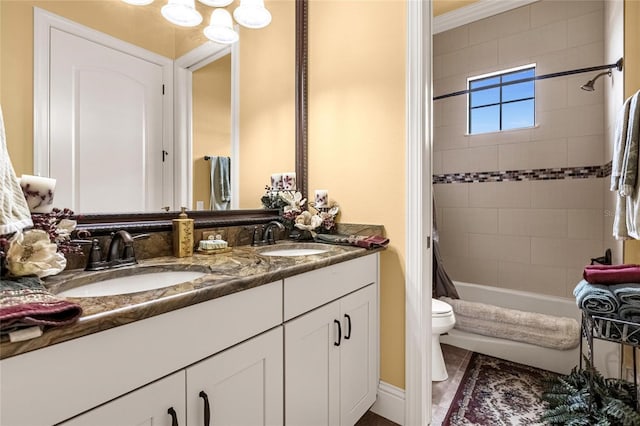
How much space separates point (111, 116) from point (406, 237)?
1355 millimetres

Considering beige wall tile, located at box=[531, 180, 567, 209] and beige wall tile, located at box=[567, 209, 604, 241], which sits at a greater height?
beige wall tile, located at box=[531, 180, 567, 209]

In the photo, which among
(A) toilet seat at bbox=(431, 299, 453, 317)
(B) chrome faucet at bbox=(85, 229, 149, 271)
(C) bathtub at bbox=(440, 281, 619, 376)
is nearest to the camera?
(B) chrome faucet at bbox=(85, 229, 149, 271)

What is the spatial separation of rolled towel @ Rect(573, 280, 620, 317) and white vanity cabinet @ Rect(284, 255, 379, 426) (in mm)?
936

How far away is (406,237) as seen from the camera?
155 centimetres

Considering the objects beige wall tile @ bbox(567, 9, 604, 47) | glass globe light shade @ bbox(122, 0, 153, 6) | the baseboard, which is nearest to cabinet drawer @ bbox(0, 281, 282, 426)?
the baseboard

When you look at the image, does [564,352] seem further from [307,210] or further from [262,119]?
[262,119]

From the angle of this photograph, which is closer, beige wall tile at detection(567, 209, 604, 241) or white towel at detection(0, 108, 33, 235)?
white towel at detection(0, 108, 33, 235)

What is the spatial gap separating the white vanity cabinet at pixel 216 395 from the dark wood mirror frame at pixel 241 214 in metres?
0.65

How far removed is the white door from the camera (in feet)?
3.44

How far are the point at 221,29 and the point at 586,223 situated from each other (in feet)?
9.73

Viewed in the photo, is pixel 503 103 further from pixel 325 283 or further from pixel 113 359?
pixel 113 359

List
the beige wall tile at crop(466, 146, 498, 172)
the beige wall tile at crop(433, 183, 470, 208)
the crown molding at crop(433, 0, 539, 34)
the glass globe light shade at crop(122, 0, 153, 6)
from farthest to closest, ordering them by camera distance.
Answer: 1. the beige wall tile at crop(433, 183, 470, 208)
2. the beige wall tile at crop(466, 146, 498, 172)
3. the crown molding at crop(433, 0, 539, 34)
4. the glass globe light shade at crop(122, 0, 153, 6)

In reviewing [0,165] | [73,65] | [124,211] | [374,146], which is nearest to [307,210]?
[374,146]

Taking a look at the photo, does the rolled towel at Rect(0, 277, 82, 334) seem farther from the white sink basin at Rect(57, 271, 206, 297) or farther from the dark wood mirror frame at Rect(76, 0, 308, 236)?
the dark wood mirror frame at Rect(76, 0, 308, 236)
